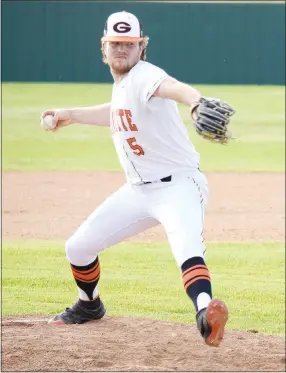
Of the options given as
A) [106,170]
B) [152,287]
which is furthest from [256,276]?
[106,170]

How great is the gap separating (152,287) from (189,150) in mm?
2756

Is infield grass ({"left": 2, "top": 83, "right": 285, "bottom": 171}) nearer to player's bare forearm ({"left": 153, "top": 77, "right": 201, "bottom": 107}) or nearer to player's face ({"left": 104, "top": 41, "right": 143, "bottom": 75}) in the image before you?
player's face ({"left": 104, "top": 41, "right": 143, "bottom": 75})

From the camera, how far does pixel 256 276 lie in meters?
8.95

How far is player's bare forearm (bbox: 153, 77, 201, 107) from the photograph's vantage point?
199 inches

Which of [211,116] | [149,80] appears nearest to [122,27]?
[149,80]

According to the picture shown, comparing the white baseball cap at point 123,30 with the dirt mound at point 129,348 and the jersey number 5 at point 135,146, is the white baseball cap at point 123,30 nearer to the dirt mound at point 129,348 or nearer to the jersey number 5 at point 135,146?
the jersey number 5 at point 135,146

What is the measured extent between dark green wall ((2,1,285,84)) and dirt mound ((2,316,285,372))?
25229 mm

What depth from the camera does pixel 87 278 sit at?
21.8ft

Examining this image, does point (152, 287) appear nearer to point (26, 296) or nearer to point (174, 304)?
point (174, 304)

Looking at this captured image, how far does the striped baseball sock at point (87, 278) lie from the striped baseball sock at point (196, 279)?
126cm

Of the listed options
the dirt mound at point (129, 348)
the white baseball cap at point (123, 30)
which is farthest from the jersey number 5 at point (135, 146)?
the dirt mound at point (129, 348)

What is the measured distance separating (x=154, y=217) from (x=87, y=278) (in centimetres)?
95

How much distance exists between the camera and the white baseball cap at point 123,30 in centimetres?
575

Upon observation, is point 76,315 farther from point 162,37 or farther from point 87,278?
point 162,37
